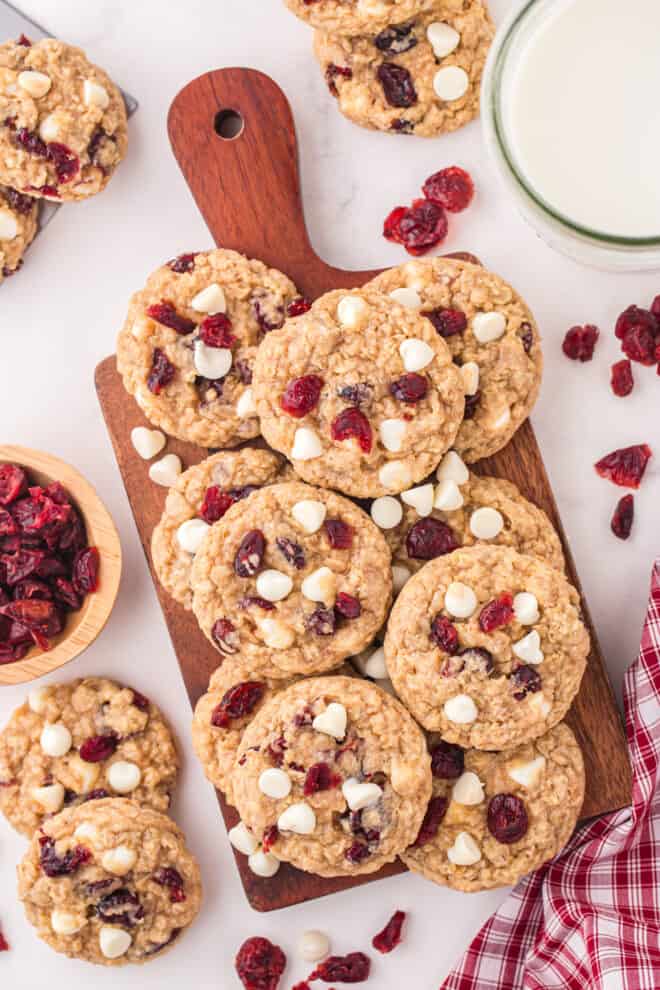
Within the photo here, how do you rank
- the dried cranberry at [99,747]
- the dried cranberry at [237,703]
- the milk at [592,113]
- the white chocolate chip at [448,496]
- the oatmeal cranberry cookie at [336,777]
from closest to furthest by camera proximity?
1. the milk at [592,113]
2. the oatmeal cranberry cookie at [336,777]
3. the white chocolate chip at [448,496]
4. the dried cranberry at [237,703]
5. the dried cranberry at [99,747]

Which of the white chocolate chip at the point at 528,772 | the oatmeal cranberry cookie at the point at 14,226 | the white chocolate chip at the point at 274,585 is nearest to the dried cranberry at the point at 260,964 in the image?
the white chocolate chip at the point at 528,772

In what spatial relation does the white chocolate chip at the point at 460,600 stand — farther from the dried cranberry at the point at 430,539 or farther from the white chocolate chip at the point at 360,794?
the white chocolate chip at the point at 360,794

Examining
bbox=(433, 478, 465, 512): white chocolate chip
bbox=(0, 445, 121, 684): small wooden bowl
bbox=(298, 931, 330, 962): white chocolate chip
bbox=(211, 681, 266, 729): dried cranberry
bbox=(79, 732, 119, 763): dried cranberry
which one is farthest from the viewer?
bbox=(298, 931, 330, 962): white chocolate chip

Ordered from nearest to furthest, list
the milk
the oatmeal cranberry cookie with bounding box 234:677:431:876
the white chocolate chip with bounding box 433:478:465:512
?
1. the milk
2. the oatmeal cranberry cookie with bounding box 234:677:431:876
3. the white chocolate chip with bounding box 433:478:465:512

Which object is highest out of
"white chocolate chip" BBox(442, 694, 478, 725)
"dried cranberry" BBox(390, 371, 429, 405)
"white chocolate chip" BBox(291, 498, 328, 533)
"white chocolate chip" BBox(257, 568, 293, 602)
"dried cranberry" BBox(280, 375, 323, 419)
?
"dried cranberry" BBox(280, 375, 323, 419)

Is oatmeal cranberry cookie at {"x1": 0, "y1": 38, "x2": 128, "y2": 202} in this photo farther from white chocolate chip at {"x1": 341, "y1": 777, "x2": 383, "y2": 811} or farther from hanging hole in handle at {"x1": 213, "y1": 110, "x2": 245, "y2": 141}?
white chocolate chip at {"x1": 341, "y1": 777, "x2": 383, "y2": 811}

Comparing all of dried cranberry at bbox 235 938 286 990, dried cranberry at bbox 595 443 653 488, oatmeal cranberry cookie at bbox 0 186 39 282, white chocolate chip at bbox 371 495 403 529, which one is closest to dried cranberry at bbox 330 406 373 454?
white chocolate chip at bbox 371 495 403 529

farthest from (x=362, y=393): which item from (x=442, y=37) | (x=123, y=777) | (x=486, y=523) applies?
(x=123, y=777)
